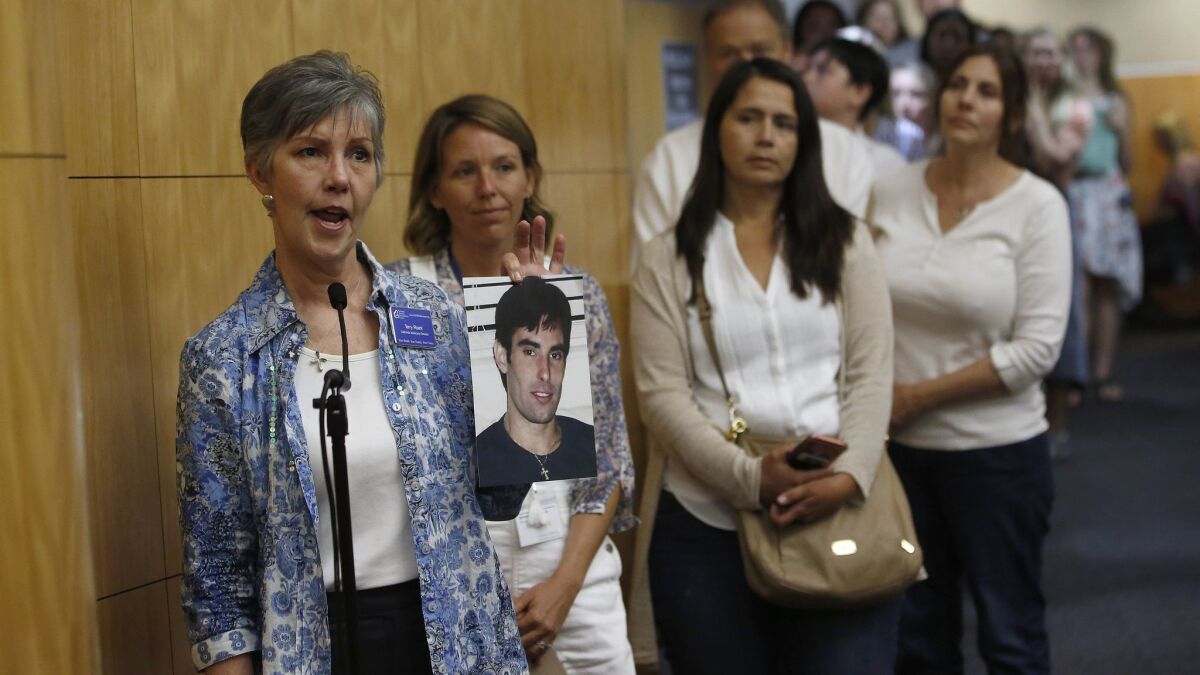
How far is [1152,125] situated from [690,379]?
9.64m

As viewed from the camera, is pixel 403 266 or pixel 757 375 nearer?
pixel 403 266

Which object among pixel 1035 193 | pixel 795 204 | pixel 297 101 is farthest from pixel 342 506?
pixel 1035 193

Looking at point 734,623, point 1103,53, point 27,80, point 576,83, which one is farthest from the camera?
point 1103,53

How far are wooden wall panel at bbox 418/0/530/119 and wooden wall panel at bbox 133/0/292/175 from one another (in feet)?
1.78

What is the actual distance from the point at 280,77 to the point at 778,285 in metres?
1.41

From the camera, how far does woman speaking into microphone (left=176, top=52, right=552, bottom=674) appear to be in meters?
1.99

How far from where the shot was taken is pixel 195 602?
6.57 feet

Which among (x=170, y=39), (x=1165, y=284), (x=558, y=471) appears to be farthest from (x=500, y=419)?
(x=1165, y=284)

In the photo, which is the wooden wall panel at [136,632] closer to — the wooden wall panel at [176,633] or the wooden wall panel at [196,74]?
the wooden wall panel at [176,633]

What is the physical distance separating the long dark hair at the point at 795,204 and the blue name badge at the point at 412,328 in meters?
1.11

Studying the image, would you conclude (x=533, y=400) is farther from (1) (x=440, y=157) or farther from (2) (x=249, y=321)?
(1) (x=440, y=157)

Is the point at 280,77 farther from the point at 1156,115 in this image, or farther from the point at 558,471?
the point at 1156,115

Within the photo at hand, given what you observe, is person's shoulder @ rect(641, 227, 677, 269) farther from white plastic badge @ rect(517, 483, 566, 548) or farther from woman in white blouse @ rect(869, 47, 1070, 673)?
woman in white blouse @ rect(869, 47, 1070, 673)

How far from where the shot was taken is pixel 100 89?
2.51 meters
